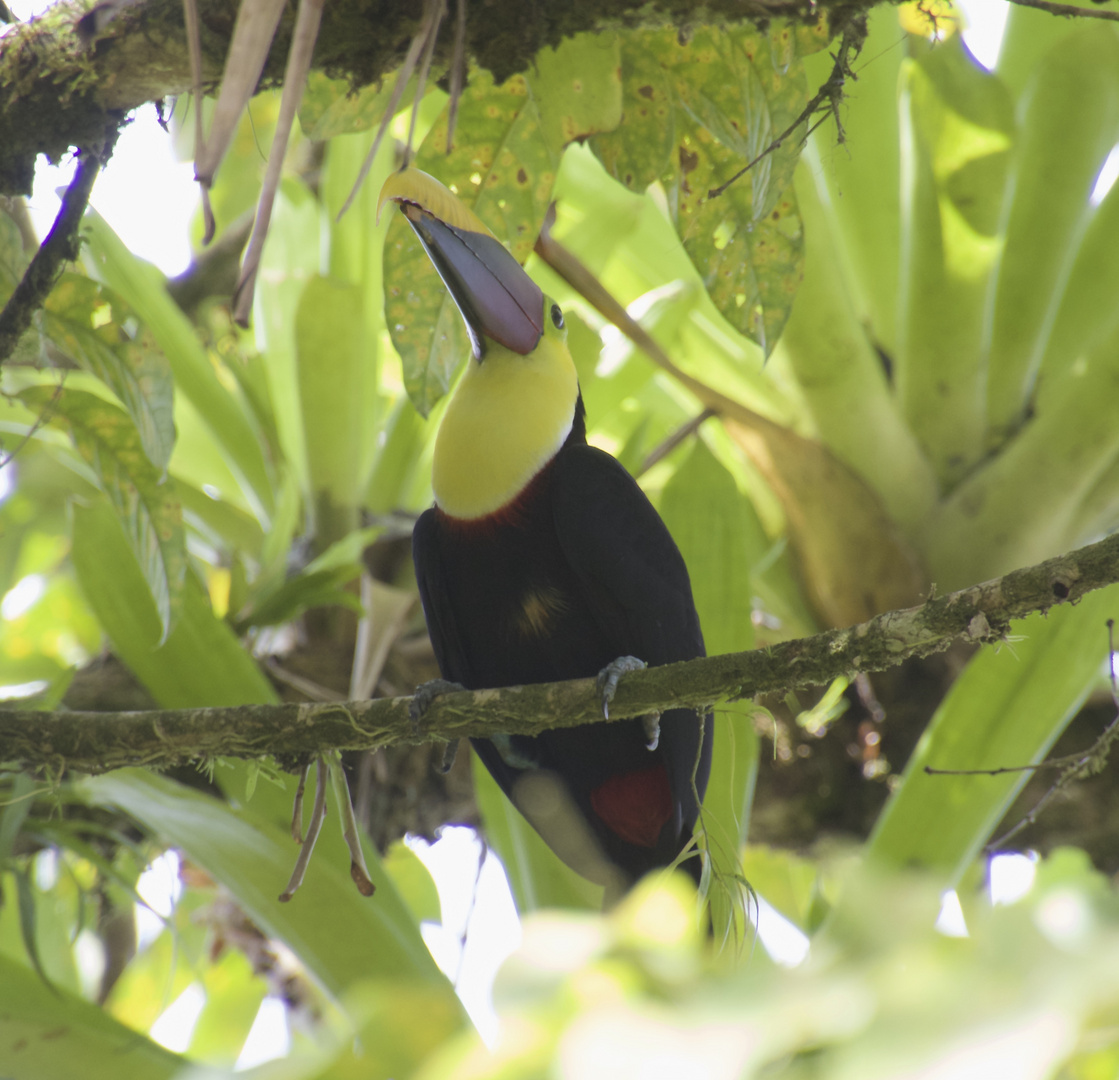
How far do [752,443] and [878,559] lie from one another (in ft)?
0.99

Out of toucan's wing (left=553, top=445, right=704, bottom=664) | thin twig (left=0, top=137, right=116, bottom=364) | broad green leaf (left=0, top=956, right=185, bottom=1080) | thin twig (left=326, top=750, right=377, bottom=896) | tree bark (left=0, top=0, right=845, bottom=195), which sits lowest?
broad green leaf (left=0, top=956, right=185, bottom=1080)

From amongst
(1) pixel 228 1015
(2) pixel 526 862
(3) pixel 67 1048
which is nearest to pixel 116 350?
(3) pixel 67 1048

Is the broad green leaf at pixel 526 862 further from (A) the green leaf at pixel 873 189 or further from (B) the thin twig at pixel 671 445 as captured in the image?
(A) the green leaf at pixel 873 189

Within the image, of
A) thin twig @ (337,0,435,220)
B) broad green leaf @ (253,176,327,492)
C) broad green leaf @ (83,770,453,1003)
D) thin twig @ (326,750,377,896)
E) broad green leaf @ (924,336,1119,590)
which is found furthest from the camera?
broad green leaf @ (253,176,327,492)

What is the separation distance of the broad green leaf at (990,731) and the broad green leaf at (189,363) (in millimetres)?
1408

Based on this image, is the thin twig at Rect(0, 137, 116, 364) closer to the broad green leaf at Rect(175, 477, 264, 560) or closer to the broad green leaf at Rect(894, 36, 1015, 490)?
A: the broad green leaf at Rect(175, 477, 264, 560)

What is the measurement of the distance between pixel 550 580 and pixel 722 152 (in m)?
0.63

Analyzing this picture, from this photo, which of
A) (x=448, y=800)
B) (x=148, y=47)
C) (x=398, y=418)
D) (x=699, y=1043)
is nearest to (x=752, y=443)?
(x=398, y=418)

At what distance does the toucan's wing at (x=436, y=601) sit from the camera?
5.41 feet

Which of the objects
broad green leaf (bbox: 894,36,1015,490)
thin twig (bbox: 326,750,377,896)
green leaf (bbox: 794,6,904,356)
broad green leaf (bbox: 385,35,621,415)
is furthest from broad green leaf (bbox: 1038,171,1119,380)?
thin twig (bbox: 326,750,377,896)

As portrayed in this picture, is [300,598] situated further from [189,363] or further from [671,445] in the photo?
[671,445]

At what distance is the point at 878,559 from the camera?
6.17 feet

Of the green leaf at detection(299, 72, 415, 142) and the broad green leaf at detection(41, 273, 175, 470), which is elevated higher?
the green leaf at detection(299, 72, 415, 142)

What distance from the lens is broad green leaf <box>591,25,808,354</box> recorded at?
1262 millimetres
